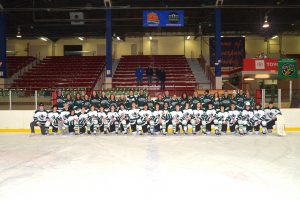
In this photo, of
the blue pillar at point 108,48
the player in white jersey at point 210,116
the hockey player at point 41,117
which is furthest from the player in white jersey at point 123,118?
the blue pillar at point 108,48

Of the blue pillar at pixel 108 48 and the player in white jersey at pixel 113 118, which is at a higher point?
the blue pillar at pixel 108 48

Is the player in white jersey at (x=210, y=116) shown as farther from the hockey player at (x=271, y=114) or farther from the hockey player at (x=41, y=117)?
the hockey player at (x=41, y=117)

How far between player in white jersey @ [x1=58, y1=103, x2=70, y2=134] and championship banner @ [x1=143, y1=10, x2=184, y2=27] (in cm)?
894

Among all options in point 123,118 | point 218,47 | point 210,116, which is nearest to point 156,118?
point 123,118

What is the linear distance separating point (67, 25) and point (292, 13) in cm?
1747

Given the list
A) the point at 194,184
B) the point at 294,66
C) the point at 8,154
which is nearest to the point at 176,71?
the point at 294,66

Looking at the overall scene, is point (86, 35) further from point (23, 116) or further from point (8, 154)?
point (8, 154)

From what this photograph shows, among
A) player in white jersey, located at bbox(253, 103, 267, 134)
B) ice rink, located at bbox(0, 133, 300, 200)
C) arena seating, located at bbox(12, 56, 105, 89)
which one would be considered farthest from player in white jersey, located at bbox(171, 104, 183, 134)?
arena seating, located at bbox(12, 56, 105, 89)

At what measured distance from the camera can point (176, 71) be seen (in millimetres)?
24516

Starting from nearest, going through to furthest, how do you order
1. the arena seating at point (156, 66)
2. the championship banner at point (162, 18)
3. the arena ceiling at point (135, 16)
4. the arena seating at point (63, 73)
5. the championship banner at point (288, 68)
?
1. the championship banner at point (288, 68)
2. the championship banner at point (162, 18)
3. the arena ceiling at point (135, 16)
4. the arena seating at point (156, 66)
5. the arena seating at point (63, 73)

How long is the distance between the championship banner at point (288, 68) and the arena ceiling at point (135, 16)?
432 cm

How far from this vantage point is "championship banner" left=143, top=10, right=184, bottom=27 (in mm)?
19281

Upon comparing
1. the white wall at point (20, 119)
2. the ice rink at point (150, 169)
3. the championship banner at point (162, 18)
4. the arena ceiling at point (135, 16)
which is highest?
the arena ceiling at point (135, 16)

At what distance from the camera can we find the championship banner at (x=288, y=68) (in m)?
17.6
